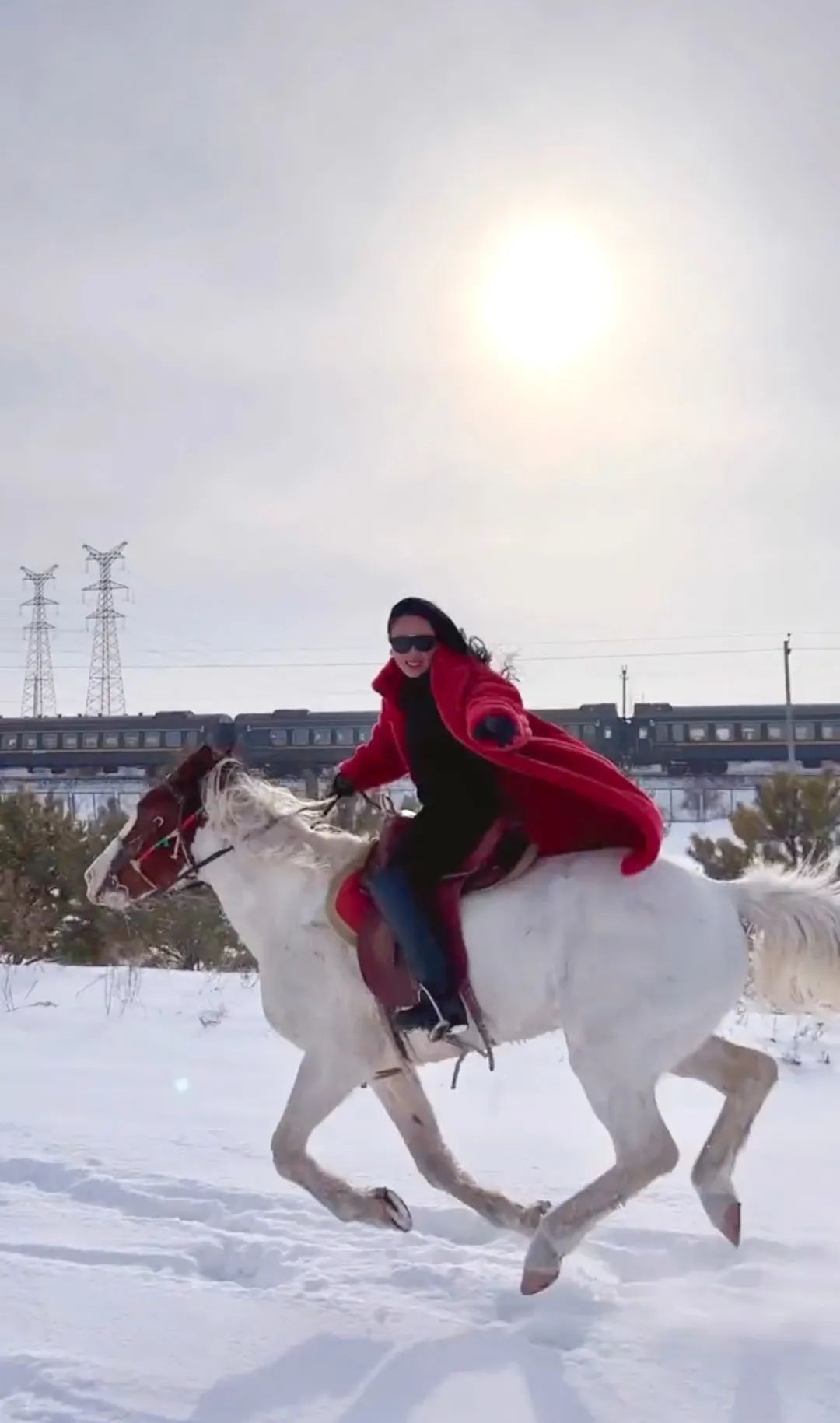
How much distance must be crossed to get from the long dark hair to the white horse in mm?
767

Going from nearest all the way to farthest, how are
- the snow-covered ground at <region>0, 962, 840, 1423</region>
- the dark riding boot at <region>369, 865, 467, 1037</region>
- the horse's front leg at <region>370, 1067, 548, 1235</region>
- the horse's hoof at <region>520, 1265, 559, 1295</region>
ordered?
the snow-covered ground at <region>0, 962, 840, 1423</region>, the horse's hoof at <region>520, 1265, 559, 1295</region>, the dark riding boot at <region>369, 865, 467, 1037</region>, the horse's front leg at <region>370, 1067, 548, 1235</region>

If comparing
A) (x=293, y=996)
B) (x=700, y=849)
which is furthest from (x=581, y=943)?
(x=700, y=849)

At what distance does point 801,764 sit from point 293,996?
3366 centimetres

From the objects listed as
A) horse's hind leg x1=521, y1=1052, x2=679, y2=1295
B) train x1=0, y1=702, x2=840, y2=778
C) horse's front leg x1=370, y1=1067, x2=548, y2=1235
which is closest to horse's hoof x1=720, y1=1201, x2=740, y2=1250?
horse's hind leg x1=521, y1=1052, x2=679, y2=1295

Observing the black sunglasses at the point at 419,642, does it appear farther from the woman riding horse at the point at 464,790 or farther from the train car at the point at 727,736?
the train car at the point at 727,736

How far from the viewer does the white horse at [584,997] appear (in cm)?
337

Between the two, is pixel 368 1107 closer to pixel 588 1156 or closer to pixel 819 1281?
pixel 588 1156

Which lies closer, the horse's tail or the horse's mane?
the horse's tail

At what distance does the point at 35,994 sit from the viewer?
8430mm

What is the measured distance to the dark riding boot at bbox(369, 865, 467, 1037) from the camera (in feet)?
11.4

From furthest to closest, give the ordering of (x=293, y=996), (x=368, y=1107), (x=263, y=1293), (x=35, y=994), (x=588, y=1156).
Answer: (x=35, y=994) < (x=368, y=1107) < (x=588, y=1156) < (x=293, y=996) < (x=263, y=1293)

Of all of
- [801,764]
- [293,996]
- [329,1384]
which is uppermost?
[801,764]

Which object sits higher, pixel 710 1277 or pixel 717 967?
pixel 717 967

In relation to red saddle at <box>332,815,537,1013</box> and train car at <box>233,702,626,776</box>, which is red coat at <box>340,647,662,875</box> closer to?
red saddle at <box>332,815,537,1013</box>
